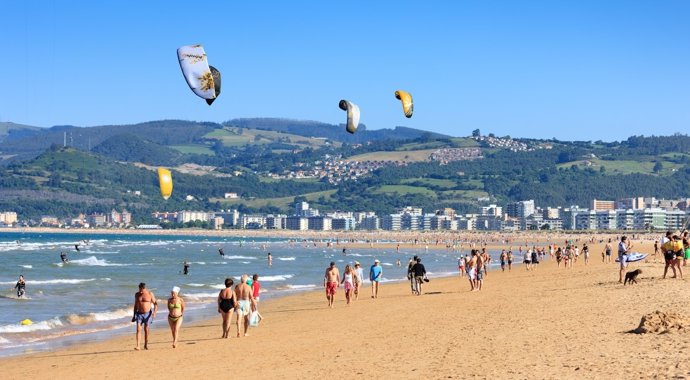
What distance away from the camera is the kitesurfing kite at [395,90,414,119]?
63.5 feet

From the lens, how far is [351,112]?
18.2 m

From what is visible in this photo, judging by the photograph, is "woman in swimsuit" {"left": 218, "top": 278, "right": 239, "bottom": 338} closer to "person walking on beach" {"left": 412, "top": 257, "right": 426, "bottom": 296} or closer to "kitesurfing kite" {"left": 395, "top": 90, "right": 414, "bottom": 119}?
"kitesurfing kite" {"left": 395, "top": 90, "right": 414, "bottom": 119}

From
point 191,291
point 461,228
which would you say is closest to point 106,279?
point 191,291

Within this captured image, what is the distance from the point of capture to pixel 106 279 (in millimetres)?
34156

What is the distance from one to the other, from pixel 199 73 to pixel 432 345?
16.2 feet

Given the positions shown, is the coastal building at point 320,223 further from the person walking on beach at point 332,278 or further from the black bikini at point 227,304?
the black bikini at point 227,304

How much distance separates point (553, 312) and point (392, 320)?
269 centimetres

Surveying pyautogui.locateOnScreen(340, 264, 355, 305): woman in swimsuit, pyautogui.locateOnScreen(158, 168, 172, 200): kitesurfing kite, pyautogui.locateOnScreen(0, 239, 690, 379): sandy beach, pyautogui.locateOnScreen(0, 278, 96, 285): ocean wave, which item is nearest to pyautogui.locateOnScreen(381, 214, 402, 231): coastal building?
pyautogui.locateOnScreen(0, 278, 96, 285): ocean wave

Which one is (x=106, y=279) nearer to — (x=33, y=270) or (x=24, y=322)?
(x=33, y=270)

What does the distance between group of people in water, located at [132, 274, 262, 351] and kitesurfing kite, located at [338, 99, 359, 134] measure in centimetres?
347

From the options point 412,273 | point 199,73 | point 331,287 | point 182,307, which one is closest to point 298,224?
point 412,273

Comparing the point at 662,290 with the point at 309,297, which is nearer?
the point at 662,290

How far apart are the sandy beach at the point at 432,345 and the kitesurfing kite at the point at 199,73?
3583 mm

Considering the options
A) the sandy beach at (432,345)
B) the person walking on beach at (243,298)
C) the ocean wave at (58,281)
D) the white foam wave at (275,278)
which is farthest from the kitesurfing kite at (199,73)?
the white foam wave at (275,278)
